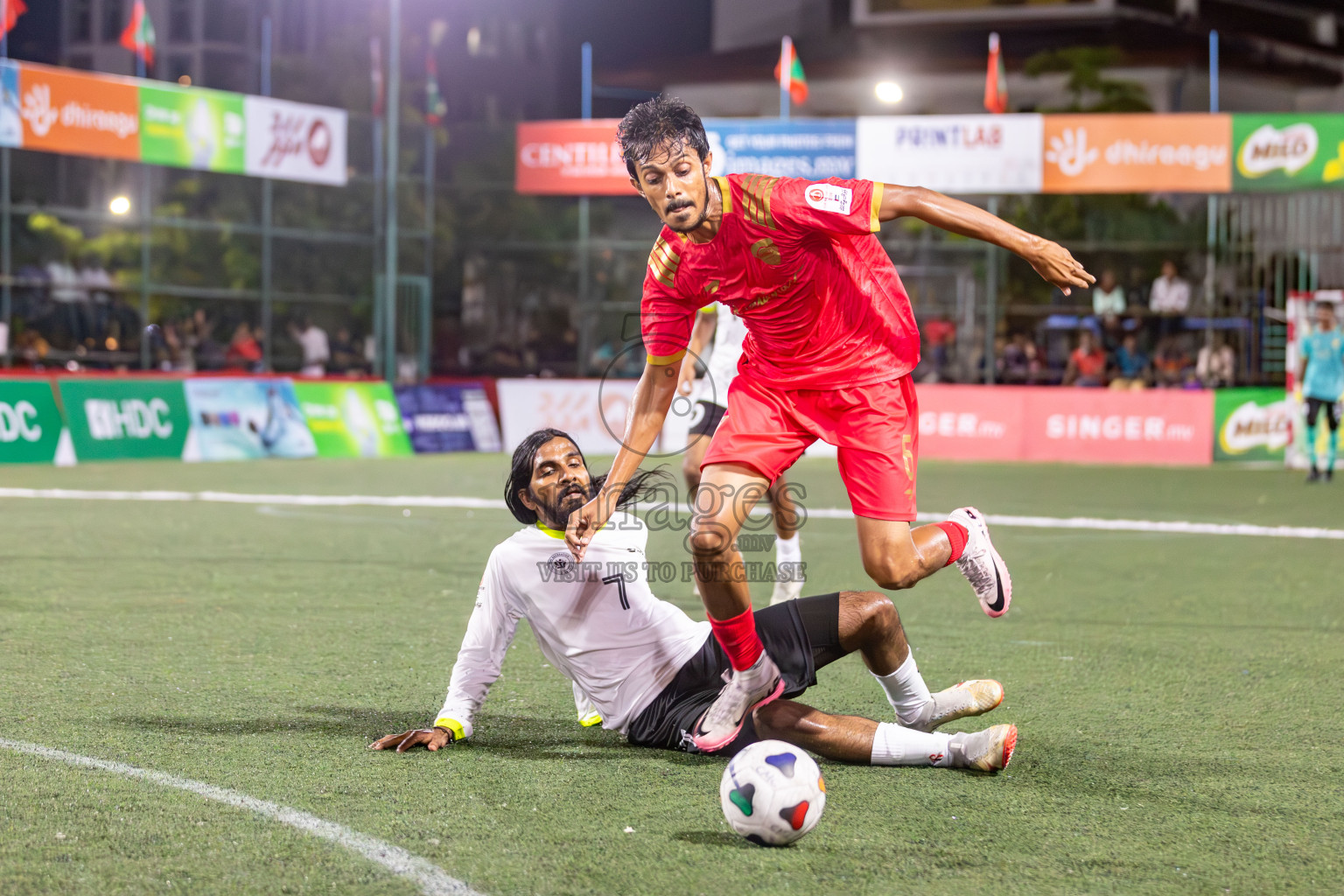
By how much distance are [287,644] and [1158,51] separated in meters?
32.3

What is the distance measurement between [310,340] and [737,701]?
69.4 feet

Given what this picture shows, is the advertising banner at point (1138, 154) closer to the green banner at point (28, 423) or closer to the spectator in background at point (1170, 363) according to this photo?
the spectator in background at point (1170, 363)

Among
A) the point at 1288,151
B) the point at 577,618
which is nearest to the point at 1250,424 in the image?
the point at 1288,151

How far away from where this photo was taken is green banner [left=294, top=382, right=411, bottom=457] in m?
19.6

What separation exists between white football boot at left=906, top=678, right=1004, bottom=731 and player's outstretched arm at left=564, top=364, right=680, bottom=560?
1.26 metres

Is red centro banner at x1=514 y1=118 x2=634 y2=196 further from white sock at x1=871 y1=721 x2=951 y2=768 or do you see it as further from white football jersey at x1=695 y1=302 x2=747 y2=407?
white sock at x1=871 y1=721 x2=951 y2=768

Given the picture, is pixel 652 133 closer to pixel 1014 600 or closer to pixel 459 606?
pixel 459 606

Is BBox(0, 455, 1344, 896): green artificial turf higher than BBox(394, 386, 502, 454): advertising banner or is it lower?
lower

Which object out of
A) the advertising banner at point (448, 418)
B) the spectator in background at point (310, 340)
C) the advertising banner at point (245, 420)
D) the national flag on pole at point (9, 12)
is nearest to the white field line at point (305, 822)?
the advertising banner at point (245, 420)

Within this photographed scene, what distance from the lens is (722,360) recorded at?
875 centimetres

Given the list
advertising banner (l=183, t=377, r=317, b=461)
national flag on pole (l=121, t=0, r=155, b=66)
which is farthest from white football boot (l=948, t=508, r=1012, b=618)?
national flag on pole (l=121, t=0, r=155, b=66)

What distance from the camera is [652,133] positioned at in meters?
4.54

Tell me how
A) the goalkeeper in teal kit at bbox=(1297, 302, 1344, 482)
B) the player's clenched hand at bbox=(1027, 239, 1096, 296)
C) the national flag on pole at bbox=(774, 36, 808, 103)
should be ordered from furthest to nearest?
the national flag on pole at bbox=(774, 36, 808, 103) < the goalkeeper in teal kit at bbox=(1297, 302, 1344, 482) < the player's clenched hand at bbox=(1027, 239, 1096, 296)

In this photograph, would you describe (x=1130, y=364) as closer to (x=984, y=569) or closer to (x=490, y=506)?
(x=490, y=506)
